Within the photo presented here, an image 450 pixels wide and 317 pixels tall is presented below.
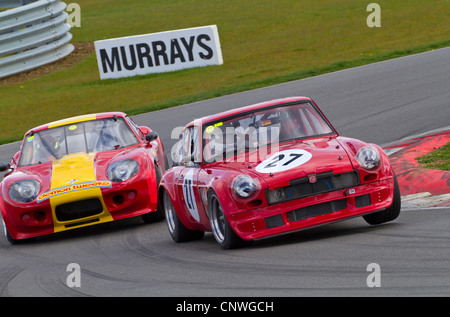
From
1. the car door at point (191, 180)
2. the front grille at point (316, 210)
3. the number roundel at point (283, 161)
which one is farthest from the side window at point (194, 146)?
the front grille at point (316, 210)

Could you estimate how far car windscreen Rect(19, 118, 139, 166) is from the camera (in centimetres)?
997

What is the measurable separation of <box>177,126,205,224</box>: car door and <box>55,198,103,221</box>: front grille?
1371 mm

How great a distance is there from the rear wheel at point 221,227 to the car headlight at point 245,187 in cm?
23

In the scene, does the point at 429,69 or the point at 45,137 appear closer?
the point at 45,137

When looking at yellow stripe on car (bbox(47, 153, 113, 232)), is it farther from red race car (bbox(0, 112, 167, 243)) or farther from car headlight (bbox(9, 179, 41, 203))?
car headlight (bbox(9, 179, 41, 203))

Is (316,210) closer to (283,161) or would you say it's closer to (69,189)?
(283,161)

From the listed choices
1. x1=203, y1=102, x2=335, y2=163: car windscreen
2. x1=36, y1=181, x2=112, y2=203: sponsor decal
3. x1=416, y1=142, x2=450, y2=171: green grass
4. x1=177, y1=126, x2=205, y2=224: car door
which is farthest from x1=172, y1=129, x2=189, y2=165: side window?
x1=416, y1=142, x2=450, y2=171: green grass

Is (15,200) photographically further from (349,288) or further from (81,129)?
(349,288)

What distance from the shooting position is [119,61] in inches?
998

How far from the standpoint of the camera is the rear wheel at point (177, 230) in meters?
7.94

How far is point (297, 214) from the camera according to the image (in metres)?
6.62
